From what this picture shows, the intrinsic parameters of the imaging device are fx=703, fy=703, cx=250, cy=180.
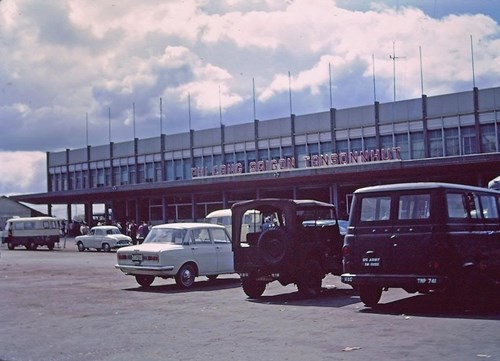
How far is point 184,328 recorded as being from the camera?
11.2 m

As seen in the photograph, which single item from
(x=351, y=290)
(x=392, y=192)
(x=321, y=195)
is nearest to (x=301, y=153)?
(x=321, y=195)

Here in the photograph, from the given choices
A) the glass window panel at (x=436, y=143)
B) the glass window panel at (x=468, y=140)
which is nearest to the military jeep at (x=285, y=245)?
the glass window panel at (x=468, y=140)

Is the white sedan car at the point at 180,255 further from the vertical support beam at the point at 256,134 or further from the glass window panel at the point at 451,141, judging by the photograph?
the vertical support beam at the point at 256,134

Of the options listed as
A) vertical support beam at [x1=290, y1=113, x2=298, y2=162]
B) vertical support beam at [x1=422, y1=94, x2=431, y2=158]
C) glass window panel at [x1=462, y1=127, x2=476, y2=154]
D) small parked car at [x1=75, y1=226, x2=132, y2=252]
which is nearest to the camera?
small parked car at [x1=75, y1=226, x2=132, y2=252]

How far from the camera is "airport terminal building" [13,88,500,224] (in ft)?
158

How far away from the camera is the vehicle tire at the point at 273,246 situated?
1554 centimetres

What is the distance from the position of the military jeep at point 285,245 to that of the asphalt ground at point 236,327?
481 millimetres

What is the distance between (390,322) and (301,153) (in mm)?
49858

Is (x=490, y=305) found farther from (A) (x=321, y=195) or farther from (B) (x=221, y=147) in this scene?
(B) (x=221, y=147)

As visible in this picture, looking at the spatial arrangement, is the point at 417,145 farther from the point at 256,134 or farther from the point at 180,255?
the point at 180,255

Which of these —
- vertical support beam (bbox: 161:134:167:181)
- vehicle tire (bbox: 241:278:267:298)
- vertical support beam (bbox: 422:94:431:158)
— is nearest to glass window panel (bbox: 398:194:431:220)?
vehicle tire (bbox: 241:278:267:298)

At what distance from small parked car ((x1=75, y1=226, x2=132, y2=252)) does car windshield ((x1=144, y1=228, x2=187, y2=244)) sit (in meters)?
24.7

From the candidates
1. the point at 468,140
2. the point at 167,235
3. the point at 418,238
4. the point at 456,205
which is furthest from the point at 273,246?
the point at 468,140

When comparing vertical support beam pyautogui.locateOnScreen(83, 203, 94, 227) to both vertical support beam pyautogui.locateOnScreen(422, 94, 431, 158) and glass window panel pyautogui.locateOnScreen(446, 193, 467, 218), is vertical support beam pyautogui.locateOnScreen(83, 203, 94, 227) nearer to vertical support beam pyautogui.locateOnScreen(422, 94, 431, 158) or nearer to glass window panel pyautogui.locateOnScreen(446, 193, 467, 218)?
vertical support beam pyautogui.locateOnScreen(422, 94, 431, 158)
